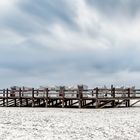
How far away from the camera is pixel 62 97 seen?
38719mm

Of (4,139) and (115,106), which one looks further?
(115,106)

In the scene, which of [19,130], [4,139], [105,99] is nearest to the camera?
[4,139]

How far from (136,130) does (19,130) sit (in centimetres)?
552

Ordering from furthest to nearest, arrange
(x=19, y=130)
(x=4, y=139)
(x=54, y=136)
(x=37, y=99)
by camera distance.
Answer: (x=37, y=99)
(x=19, y=130)
(x=54, y=136)
(x=4, y=139)

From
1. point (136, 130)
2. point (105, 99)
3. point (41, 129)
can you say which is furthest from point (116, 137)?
point (105, 99)

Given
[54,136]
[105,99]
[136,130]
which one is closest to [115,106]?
[105,99]

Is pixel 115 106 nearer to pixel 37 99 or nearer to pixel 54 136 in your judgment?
pixel 37 99

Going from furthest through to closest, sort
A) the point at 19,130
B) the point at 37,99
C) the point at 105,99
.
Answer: the point at 37,99, the point at 105,99, the point at 19,130

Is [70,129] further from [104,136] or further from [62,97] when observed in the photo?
[62,97]

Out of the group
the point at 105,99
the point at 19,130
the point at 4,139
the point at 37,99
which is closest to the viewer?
the point at 4,139

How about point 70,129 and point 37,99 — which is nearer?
point 70,129

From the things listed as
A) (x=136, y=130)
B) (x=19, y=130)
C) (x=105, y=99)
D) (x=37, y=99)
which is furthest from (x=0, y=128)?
(x=37, y=99)

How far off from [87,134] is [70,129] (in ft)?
5.21

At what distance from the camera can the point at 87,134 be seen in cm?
1680
